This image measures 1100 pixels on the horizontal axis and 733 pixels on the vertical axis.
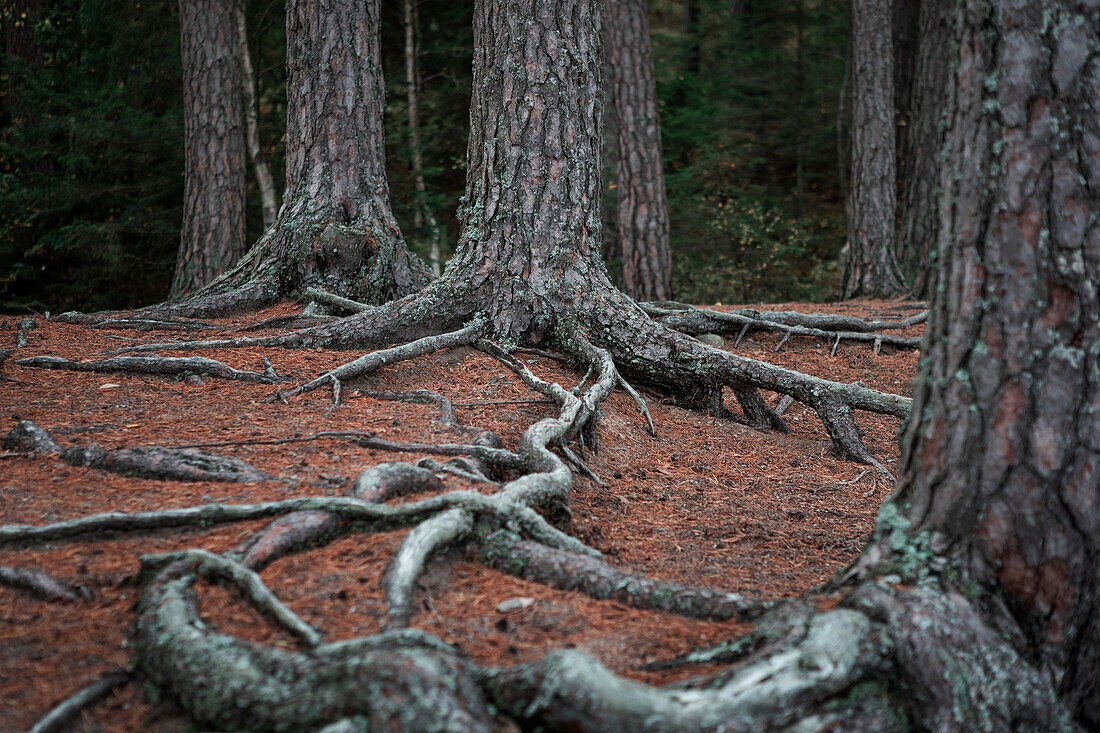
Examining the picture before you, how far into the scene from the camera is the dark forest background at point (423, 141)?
11359 millimetres

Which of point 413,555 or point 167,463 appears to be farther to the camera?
point 167,463

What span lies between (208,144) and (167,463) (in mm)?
7036

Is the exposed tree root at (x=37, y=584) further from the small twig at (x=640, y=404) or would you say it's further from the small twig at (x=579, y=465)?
the small twig at (x=640, y=404)

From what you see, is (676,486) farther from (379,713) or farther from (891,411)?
(379,713)

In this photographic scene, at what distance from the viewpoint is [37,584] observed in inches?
91.5

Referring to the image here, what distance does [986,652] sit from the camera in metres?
2.02

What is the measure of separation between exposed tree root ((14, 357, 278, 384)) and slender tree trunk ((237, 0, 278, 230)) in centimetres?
689

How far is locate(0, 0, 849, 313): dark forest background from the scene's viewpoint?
11.4 meters

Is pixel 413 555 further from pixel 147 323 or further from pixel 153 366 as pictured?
pixel 147 323

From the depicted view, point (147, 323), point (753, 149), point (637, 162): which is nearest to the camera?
point (147, 323)

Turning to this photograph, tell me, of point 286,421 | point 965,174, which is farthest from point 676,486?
point 965,174

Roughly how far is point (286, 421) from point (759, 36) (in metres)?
16.1

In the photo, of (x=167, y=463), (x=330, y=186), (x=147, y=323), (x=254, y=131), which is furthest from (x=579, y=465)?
(x=254, y=131)

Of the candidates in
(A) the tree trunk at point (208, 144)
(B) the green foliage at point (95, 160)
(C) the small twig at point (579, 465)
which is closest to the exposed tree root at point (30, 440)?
(C) the small twig at point (579, 465)
